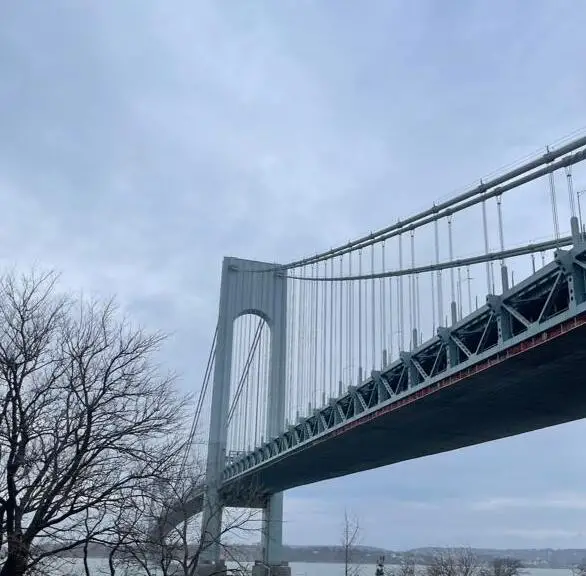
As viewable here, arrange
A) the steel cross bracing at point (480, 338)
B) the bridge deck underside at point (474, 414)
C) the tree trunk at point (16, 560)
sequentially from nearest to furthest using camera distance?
the tree trunk at point (16, 560)
the steel cross bracing at point (480, 338)
the bridge deck underside at point (474, 414)

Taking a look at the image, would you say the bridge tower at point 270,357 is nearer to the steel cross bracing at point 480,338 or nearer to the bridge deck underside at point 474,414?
the bridge deck underside at point 474,414

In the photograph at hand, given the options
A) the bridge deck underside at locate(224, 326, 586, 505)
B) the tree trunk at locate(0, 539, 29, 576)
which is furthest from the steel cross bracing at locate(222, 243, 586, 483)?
the tree trunk at locate(0, 539, 29, 576)

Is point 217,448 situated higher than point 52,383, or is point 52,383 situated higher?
point 217,448

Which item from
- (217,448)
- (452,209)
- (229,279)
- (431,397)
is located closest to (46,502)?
(431,397)

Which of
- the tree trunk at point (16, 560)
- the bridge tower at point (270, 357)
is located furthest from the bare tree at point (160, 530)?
the bridge tower at point (270, 357)

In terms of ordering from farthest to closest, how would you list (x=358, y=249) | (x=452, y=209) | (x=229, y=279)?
(x=229, y=279)
(x=358, y=249)
(x=452, y=209)

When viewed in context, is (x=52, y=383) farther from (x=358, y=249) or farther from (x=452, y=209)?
(x=358, y=249)
